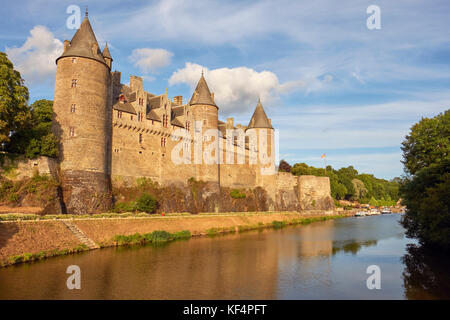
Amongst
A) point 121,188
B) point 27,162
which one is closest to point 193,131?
point 121,188

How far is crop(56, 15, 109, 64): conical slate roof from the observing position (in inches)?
1248

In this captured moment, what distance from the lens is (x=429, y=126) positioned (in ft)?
85.7

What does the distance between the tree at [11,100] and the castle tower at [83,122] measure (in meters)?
4.54

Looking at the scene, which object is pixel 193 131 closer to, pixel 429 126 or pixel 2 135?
pixel 2 135

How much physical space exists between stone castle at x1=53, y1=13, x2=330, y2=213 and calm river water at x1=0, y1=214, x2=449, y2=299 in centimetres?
1142

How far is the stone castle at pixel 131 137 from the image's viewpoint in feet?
101

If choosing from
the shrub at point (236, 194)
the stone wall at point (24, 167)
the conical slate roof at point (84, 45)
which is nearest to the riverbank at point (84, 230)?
the stone wall at point (24, 167)

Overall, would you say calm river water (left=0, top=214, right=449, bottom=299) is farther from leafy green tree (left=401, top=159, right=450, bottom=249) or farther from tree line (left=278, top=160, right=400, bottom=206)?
tree line (left=278, top=160, right=400, bottom=206)

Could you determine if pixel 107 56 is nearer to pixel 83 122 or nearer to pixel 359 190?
pixel 83 122

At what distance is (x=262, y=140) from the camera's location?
58.5 metres

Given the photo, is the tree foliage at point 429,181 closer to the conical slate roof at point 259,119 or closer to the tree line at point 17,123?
the tree line at point 17,123

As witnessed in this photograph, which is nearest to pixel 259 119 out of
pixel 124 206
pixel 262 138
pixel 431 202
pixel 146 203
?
pixel 262 138
